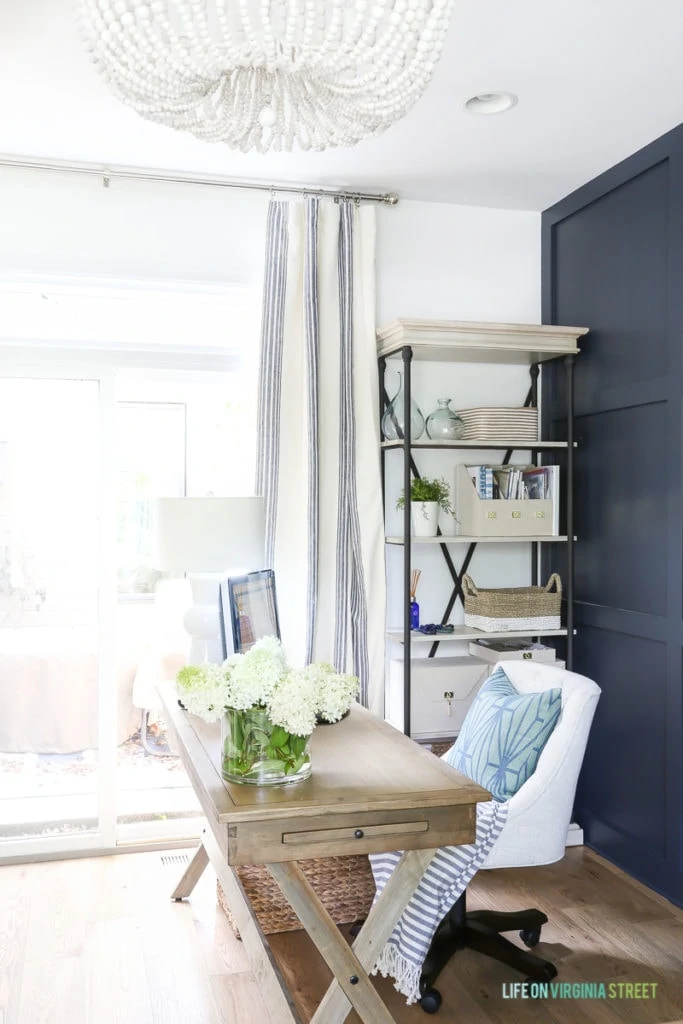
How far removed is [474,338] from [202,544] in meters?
1.39

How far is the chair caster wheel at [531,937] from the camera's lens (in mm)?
2828

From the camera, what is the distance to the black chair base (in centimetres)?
258

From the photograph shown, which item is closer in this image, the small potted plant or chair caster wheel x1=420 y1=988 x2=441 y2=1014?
chair caster wheel x1=420 y1=988 x2=441 y2=1014

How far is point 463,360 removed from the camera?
3.99 metres

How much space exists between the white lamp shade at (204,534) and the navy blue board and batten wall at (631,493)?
1451 mm

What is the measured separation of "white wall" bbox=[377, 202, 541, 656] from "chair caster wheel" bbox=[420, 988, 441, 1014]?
157 centimetres

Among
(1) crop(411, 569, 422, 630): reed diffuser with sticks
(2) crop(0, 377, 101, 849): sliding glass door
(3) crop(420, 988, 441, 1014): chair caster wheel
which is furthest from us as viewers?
(1) crop(411, 569, 422, 630): reed diffuser with sticks

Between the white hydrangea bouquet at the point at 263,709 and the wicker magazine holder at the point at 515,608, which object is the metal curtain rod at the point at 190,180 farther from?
the white hydrangea bouquet at the point at 263,709

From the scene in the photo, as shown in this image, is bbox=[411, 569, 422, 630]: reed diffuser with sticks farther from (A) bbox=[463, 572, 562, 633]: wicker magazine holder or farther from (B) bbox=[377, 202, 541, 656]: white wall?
(A) bbox=[463, 572, 562, 633]: wicker magazine holder

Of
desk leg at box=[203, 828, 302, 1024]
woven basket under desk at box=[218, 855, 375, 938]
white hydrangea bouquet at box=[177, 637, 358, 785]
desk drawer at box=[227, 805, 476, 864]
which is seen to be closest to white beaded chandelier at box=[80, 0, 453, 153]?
white hydrangea bouquet at box=[177, 637, 358, 785]

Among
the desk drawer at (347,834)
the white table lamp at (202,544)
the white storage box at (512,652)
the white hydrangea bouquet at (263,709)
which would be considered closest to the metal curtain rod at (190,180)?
the white table lamp at (202,544)

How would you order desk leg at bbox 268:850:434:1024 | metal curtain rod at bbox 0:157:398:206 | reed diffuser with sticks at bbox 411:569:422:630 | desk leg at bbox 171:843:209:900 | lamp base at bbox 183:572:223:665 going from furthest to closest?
reed diffuser with sticks at bbox 411:569:422:630 → metal curtain rod at bbox 0:157:398:206 → desk leg at bbox 171:843:209:900 → lamp base at bbox 183:572:223:665 → desk leg at bbox 268:850:434:1024

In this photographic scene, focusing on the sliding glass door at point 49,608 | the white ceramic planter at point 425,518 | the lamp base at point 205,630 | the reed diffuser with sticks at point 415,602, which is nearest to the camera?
the lamp base at point 205,630

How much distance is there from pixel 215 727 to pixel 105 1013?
0.82 meters
